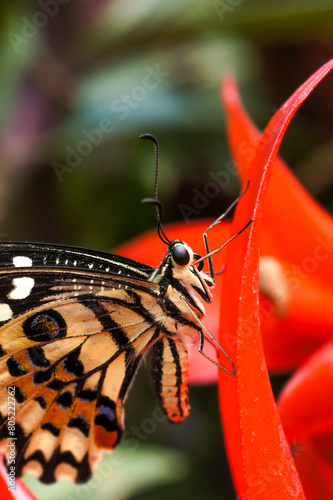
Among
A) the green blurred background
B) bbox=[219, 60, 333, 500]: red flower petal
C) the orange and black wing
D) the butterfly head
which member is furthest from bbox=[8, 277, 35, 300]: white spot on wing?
the green blurred background

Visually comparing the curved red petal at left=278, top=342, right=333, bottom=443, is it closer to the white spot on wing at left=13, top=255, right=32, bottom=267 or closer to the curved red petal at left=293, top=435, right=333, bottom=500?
the curved red petal at left=293, top=435, right=333, bottom=500

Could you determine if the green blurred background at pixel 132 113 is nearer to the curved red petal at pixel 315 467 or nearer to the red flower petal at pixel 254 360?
the curved red petal at pixel 315 467

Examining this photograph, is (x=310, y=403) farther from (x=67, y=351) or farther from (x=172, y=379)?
(x=67, y=351)

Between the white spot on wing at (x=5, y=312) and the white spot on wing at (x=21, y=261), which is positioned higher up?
the white spot on wing at (x=21, y=261)

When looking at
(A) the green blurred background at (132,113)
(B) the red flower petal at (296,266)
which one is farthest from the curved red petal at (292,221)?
(A) the green blurred background at (132,113)

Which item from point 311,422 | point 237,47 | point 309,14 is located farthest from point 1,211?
point 311,422

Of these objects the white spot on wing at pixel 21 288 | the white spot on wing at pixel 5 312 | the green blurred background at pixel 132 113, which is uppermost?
the green blurred background at pixel 132 113
